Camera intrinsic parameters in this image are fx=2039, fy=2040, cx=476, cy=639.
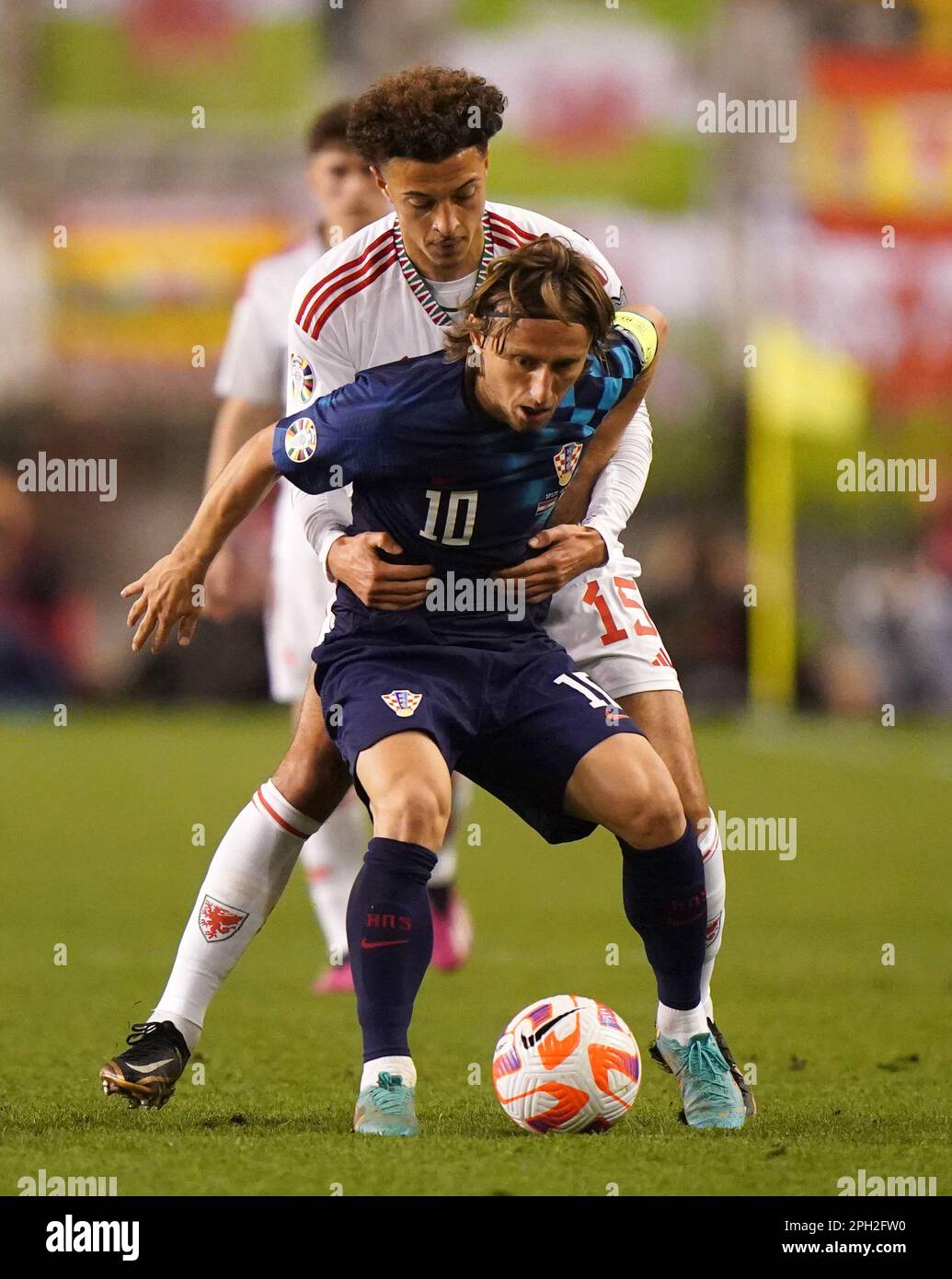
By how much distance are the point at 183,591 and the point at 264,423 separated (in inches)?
80.9

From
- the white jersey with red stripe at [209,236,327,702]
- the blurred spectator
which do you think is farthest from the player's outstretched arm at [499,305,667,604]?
the blurred spectator

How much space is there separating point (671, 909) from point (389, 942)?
2.19 ft

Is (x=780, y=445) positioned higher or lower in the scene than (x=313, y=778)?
higher

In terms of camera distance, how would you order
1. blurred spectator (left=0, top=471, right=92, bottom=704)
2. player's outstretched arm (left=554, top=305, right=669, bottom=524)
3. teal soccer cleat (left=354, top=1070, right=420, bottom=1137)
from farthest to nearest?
blurred spectator (left=0, top=471, right=92, bottom=704)
player's outstretched arm (left=554, top=305, right=669, bottom=524)
teal soccer cleat (left=354, top=1070, right=420, bottom=1137)

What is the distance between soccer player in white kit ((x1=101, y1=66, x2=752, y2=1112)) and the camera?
440 cm

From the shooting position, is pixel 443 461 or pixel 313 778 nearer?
pixel 443 461

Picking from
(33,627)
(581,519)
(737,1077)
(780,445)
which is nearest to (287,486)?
→ (581,519)

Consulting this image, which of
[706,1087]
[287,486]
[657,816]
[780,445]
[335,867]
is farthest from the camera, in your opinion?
[780,445]

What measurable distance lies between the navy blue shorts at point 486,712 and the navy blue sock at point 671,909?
173 mm

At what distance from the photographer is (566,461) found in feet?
14.7

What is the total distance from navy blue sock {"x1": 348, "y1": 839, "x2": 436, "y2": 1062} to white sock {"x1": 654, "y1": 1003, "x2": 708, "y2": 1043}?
69 centimetres

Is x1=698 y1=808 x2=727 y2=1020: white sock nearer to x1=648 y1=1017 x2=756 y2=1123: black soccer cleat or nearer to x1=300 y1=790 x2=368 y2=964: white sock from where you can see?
x1=648 y1=1017 x2=756 y2=1123: black soccer cleat

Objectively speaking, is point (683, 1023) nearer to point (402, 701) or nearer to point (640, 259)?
point (402, 701)

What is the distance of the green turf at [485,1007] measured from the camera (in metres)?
3.85
